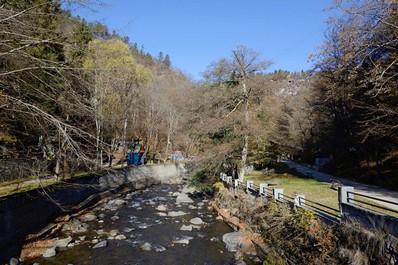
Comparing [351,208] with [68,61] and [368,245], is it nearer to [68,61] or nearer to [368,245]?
[368,245]

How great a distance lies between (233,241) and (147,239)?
3.84 m

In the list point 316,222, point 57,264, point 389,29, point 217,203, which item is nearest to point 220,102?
point 217,203

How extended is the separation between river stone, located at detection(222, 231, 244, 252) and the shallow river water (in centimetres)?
26

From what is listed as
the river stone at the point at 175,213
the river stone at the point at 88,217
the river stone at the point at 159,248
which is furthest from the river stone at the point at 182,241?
the river stone at the point at 88,217

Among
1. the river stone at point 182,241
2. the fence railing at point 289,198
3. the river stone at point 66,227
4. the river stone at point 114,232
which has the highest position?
the fence railing at point 289,198

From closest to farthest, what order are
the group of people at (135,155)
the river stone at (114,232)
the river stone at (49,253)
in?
1. the river stone at (49,253)
2. the river stone at (114,232)
3. the group of people at (135,155)

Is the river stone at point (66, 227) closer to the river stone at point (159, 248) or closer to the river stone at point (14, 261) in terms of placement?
the river stone at point (14, 261)

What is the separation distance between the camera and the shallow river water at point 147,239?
9.50 metres

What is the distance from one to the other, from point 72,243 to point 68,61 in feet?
27.1

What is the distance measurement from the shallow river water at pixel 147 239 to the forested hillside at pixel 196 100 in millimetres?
3603

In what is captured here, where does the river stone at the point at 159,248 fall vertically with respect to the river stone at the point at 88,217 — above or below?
below

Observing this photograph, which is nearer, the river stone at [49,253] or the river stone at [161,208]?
the river stone at [49,253]

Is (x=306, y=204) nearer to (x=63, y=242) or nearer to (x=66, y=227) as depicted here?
(x=63, y=242)

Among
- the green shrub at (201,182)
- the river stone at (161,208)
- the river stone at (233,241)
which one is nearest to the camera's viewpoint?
the river stone at (233,241)
